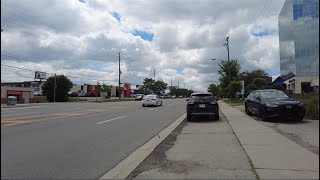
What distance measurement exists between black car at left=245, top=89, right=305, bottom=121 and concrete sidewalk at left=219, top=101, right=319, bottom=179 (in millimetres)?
4518

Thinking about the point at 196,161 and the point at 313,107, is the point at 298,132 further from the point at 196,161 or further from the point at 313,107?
the point at 196,161

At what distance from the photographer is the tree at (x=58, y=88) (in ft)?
249

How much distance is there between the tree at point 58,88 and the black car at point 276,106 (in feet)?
202

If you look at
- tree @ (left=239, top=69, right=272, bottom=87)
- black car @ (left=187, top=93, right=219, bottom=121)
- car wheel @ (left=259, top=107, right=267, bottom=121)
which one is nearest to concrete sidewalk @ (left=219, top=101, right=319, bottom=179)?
car wheel @ (left=259, top=107, right=267, bottom=121)

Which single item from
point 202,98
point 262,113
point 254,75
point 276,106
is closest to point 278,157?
point 276,106

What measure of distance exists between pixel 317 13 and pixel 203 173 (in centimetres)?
456

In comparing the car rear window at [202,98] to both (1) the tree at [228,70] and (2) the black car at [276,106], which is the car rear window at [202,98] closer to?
(2) the black car at [276,106]

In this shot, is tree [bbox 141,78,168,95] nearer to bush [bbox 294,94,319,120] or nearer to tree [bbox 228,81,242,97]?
tree [bbox 228,81,242,97]

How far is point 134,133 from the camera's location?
14.8 meters

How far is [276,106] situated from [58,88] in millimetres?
64592

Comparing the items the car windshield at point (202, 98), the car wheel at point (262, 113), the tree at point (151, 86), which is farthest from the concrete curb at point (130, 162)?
the tree at point (151, 86)

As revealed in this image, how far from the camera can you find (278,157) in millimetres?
8477

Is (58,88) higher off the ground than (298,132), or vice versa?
(58,88)

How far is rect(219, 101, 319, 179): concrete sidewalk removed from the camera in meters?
6.85
